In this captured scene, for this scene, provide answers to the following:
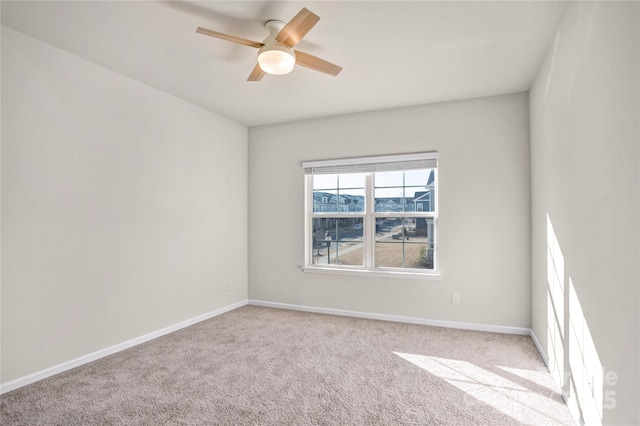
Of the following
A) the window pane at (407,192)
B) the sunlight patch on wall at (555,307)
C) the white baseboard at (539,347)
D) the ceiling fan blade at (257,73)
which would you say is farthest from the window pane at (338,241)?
the ceiling fan blade at (257,73)

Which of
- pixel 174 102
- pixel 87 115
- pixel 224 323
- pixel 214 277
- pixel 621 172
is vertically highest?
pixel 174 102

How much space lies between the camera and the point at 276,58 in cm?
236

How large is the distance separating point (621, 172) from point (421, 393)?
71.4 inches

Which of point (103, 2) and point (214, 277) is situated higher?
point (103, 2)

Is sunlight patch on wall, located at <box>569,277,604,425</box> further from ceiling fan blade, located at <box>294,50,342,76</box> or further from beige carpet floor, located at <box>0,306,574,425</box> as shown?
ceiling fan blade, located at <box>294,50,342,76</box>

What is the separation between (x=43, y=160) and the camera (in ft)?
8.57

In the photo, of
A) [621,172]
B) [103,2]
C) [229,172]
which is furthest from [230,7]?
[229,172]

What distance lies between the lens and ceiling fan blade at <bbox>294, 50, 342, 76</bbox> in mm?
2473

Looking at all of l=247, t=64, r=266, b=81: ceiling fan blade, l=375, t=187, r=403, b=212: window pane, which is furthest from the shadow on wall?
l=247, t=64, r=266, b=81: ceiling fan blade

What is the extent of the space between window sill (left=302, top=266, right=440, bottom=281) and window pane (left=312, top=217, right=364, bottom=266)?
0.46 feet

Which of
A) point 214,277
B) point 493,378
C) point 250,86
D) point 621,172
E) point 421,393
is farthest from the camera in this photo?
point 214,277

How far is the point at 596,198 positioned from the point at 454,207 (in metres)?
2.14

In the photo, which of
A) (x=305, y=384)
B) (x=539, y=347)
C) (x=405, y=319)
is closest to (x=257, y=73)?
(x=305, y=384)

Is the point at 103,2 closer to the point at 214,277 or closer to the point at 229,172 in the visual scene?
the point at 229,172
